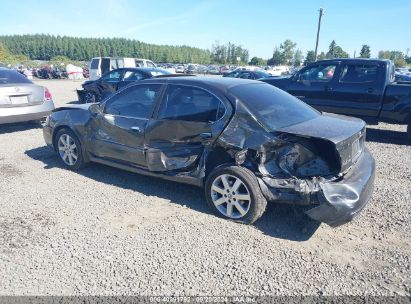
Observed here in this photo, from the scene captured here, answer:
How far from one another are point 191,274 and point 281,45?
→ 276 ft

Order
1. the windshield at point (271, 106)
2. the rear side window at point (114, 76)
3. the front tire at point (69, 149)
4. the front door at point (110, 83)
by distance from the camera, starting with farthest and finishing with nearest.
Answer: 1. the rear side window at point (114, 76)
2. the front door at point (110, 83)
3. the front tire at point (69, 149)
4. the windshield at point (271, 106)

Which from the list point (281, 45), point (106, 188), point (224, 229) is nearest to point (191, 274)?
point (224, 229)

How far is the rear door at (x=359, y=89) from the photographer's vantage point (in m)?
7.43

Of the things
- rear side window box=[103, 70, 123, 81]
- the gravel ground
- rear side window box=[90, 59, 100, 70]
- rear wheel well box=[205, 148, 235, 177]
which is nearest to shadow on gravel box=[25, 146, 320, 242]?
the gravel ground

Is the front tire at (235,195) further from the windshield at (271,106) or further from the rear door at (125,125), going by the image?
the rear door at (125,125)

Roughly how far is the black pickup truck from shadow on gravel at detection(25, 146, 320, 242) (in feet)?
15.1

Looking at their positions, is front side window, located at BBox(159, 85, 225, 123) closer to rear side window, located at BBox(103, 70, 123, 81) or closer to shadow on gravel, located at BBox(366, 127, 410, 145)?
shadow on gravel, located at BBox(366, 127, 410, 145)

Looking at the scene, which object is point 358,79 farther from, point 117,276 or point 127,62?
point 127,62

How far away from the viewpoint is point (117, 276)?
2.85 metres

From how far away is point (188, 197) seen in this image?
4.38 metres

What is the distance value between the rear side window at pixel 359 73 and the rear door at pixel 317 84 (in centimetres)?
20

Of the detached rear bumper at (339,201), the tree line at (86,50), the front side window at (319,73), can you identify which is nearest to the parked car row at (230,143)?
the detached rear bumper at (339,201)

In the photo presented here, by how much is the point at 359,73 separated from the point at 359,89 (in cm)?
42

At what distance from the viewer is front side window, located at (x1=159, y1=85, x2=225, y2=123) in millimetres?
3869
